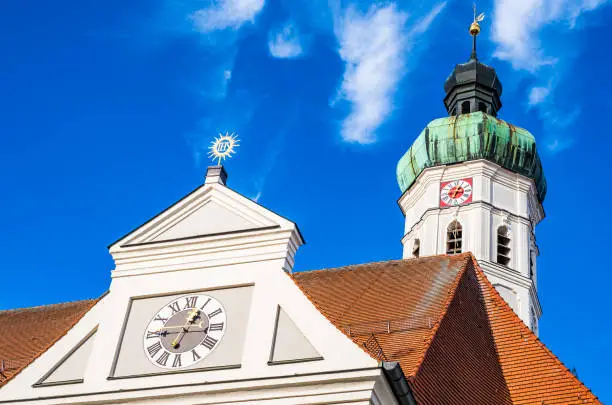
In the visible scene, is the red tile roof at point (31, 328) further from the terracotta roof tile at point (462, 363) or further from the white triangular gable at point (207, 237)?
the terracotta roof tile at point (462, 363)

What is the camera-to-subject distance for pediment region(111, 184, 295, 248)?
16078 mm

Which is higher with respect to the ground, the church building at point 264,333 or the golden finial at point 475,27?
the golden finial at point 475,27

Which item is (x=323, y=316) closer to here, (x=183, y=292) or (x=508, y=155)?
(x=183, y=292)

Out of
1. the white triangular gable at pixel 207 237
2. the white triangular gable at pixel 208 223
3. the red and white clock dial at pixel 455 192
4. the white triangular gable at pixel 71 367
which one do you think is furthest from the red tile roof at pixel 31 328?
the red and white clock dial at pixel 455 192

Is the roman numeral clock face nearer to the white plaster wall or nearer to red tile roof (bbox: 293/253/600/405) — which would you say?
the white plaster wall

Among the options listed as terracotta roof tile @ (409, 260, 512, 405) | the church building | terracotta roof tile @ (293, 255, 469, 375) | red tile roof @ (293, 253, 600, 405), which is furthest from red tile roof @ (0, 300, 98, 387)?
terracotta roof tile @ (409, 260, 512, 405)

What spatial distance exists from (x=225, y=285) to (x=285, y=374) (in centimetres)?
204

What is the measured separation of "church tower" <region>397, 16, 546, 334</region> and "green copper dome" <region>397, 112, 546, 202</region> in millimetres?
32

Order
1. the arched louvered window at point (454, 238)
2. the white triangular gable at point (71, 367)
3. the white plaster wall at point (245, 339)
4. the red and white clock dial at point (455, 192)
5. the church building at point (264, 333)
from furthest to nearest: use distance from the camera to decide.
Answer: the red and white clock dial at point (455, 192), the arched louvered window at point (454, 238), the white triangular gable at point (71, 367), the church building at point (264, 333), the white plaster wall at point (245, 339)

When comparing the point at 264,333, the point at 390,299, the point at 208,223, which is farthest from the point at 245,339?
the point at 390,299

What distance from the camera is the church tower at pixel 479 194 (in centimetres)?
3456

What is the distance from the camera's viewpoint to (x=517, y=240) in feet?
116

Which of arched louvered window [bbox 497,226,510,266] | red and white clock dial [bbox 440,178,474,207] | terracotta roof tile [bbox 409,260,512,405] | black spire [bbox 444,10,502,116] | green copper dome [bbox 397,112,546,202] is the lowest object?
terracotta roof tile [bbox 409,260,512,405]

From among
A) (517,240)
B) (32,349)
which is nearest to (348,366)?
(32,349)
